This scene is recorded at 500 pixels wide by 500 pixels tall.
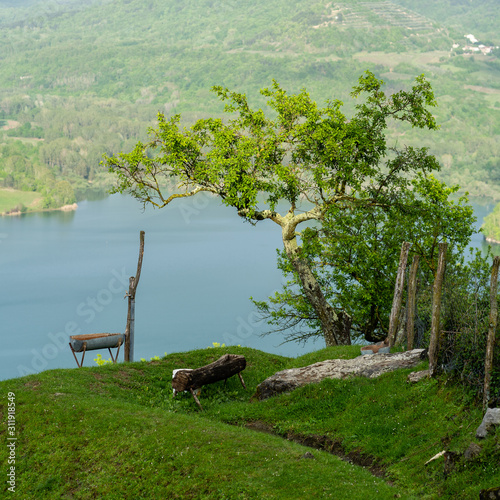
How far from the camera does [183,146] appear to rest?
923 inches

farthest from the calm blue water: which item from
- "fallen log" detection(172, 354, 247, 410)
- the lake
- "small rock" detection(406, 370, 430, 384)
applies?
"small rock" detection(406, 370, 430, 384)

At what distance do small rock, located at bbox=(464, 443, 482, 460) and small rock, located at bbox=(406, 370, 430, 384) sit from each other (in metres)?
3.86

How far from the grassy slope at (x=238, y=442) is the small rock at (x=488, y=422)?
31 cm

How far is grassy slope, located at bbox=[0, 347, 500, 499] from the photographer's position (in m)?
10.7

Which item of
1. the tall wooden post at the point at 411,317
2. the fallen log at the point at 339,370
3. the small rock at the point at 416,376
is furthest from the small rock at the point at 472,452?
the tall wooden post at the point at 411,317


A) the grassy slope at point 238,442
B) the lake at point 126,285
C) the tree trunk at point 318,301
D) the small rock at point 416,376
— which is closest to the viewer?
Answer: the grassy slope at point 238,442

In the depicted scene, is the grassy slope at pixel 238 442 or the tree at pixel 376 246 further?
the tree at pixel 376 246

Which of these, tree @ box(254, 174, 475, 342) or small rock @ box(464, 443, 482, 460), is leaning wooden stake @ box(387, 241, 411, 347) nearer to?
tree @ box(254, 174, 475, 342)

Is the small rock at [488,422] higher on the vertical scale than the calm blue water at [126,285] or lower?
higher

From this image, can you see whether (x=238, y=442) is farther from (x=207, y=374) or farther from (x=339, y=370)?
(x=339, y=370)

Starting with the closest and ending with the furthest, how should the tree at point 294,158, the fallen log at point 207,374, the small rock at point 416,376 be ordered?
the small rock at point 416,376, the fallen log at point 207,374, the tree at point 294,158

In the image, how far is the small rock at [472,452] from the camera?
33.9 ft

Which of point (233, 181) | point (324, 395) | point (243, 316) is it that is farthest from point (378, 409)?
point (243, 316)

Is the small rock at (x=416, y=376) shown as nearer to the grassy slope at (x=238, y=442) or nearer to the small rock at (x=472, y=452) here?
the grassy slope at (x=238, y=442)
